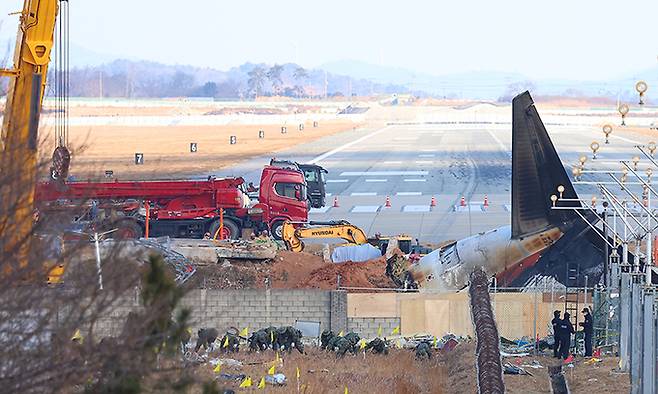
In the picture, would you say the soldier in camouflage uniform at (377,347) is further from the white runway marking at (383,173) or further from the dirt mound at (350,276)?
the white runway marking at (383,173)

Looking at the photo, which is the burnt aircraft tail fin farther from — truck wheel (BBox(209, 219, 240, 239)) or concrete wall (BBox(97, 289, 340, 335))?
truck wheel (BBox(209, 219, 240, 239))

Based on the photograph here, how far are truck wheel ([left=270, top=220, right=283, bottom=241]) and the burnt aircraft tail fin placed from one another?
11.7 metres

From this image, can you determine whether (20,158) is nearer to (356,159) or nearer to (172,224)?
(172,224)

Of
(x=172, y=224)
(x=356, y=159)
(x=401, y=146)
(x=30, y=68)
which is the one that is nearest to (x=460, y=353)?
(x=30, y=68)

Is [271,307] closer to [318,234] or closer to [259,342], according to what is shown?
[259,342]

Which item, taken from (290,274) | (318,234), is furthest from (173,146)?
(290,274)

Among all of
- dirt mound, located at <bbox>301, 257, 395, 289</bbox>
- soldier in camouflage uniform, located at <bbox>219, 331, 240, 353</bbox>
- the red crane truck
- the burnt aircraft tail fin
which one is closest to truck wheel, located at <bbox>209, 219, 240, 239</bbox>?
the red crane truck

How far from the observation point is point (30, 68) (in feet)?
92.9

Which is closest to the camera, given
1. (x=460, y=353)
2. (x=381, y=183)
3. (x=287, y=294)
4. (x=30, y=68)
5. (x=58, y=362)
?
(x=58, y=362)

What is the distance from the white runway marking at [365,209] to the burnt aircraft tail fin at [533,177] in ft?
85.5

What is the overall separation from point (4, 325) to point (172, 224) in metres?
33.0

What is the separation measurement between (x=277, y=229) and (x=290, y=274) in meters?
8.36

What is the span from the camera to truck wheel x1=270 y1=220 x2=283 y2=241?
4806cm

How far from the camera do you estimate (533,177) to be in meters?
38.4
